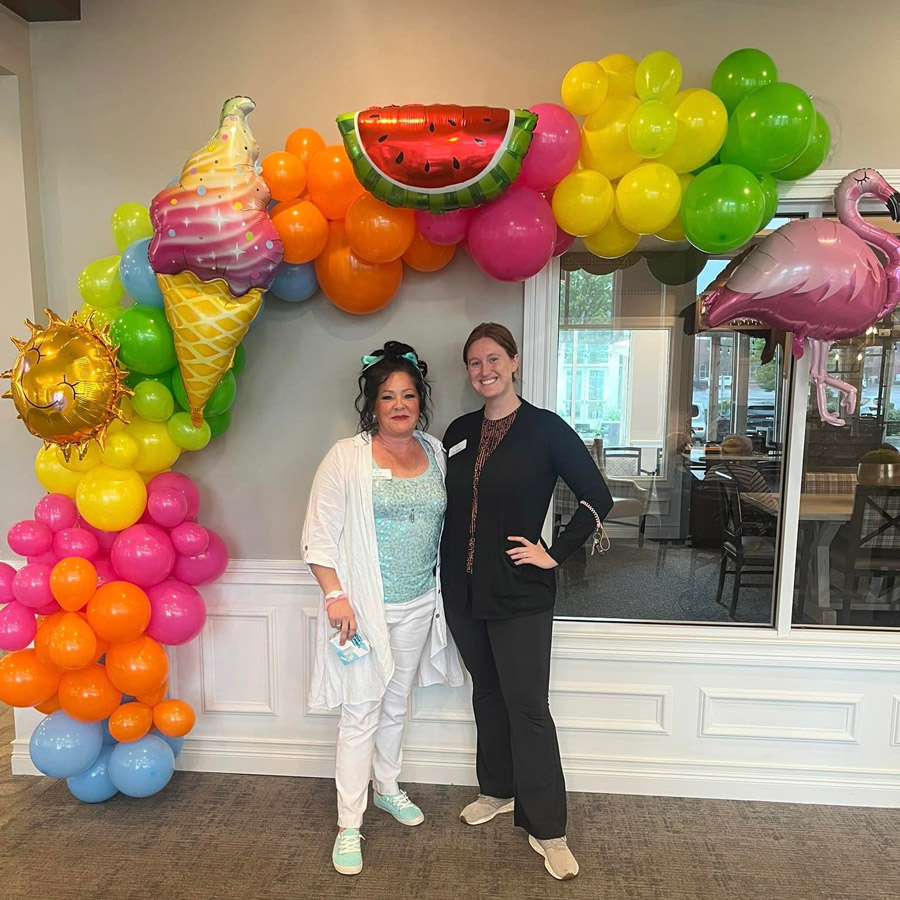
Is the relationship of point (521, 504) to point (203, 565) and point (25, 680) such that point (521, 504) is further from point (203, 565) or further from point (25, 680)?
point (25, 680)

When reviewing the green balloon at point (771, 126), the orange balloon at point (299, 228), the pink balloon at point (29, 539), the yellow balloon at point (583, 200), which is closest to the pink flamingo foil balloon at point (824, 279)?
the green balloon at point (771, 126)

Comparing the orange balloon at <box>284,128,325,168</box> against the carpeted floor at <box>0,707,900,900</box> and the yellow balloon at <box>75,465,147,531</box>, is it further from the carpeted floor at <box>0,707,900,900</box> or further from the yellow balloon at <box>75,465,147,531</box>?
the carpeted floor at <box>0,707,900,900</box>

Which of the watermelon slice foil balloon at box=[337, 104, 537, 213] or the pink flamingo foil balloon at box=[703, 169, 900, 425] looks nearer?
the watermelon slice foil balloon at box=[337, 104, 537, 213]

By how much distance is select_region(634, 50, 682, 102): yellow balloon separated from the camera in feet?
5.85

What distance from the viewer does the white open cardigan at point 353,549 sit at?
1.91 meters

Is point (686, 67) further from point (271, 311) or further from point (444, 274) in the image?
point (271, 311)

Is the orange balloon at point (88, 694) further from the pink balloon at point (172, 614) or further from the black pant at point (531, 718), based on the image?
the black pant at point (531, 718)

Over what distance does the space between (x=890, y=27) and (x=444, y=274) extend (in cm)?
154

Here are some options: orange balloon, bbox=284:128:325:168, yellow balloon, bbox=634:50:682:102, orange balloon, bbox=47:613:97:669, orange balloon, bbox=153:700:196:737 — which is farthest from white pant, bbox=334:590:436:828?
yellow balloon, bbox=634:50:682:102

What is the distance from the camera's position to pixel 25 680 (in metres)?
1.96

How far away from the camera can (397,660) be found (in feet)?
6.63

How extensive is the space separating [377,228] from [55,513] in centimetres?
131

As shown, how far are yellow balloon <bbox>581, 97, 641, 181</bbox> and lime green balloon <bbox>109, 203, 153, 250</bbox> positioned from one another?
4.42ft

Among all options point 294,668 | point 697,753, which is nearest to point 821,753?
point 697,753
